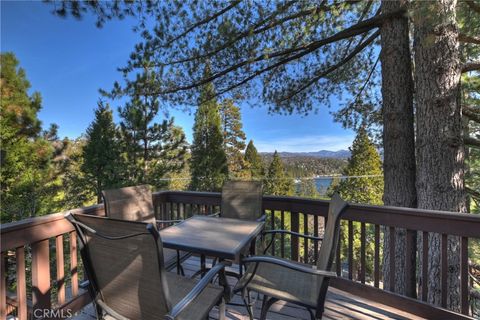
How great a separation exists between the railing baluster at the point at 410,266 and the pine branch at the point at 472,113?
2.83 metres

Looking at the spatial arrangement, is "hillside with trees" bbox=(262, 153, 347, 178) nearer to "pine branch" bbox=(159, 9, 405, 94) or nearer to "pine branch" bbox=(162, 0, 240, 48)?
"pine branch" bbox=(159, 9, 405, 94)

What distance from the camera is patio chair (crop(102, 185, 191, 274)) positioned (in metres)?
2.41

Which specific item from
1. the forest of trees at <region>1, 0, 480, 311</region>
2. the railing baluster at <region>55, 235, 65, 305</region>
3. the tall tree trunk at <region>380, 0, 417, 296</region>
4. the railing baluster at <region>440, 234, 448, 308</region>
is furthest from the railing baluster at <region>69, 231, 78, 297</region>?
the tall tree trunk at <region>380, 0, 417, 296</region>

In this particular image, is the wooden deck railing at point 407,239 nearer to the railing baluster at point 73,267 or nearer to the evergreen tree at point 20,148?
the railing baluster at point 73,267

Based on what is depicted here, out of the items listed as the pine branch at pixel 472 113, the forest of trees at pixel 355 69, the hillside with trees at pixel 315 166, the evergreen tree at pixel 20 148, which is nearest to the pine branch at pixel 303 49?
the forest of trees at pixel 355 69

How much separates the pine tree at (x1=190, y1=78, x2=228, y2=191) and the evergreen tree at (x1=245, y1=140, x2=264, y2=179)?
6231mm

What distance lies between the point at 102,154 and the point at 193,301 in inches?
425

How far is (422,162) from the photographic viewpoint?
9.50 ft

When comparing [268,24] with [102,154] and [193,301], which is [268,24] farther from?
[102,154]

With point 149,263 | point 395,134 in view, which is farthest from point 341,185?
point 149,263

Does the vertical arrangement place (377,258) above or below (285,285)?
below

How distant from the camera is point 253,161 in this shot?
64.1 feet

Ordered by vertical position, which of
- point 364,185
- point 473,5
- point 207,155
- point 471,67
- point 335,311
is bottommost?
point 364,185

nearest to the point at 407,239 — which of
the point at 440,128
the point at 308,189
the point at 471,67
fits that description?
the point at 440,128
